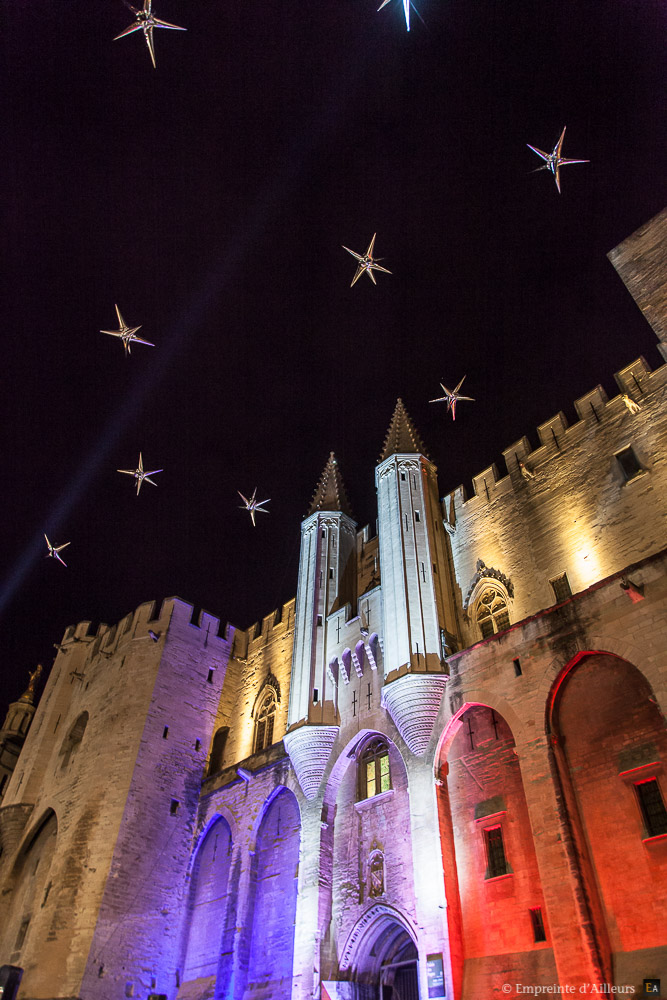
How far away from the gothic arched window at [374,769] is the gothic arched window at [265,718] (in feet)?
21.9

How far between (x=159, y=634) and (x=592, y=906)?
19.7 m

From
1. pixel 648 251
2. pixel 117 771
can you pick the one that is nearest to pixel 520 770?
pixel 117 771

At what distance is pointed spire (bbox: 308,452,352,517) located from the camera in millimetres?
26748

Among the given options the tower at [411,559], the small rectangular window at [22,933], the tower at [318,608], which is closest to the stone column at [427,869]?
the tower at [411,559]

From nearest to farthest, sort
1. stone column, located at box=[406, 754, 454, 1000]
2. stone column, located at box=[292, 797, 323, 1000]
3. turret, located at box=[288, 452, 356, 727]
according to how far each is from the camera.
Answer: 1. stone column, located at box=[406, 754, 454, 1000]
2. stone column, located at box=[292, 797, 323, 1000]
3. turret, located at box=[288, 452, 356, 727]

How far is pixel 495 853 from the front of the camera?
48.4 feet

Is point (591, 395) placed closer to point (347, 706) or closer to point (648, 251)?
point (648, 251)

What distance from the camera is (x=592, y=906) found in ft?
39.8

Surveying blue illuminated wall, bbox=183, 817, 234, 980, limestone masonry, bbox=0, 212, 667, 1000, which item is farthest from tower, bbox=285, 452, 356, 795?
blue illuminated wall, bbox=183, 817, 234, 980

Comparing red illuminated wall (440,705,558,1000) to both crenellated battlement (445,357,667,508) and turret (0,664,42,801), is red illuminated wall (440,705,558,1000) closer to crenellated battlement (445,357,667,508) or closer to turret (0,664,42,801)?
crenellated battlement (445,357,667,508)

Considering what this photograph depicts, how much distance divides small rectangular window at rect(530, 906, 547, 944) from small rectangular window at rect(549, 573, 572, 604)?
7.50m

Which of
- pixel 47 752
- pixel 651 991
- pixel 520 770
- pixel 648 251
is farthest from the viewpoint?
pixel 47 752

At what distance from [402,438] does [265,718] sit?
1259 cm

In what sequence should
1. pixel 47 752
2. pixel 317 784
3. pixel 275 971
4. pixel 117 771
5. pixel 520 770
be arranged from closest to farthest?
1. pixel 520 770
2. pixel 275 971
3. pixel 317 784
4. pixel 117 771
5. pixel 47 752
